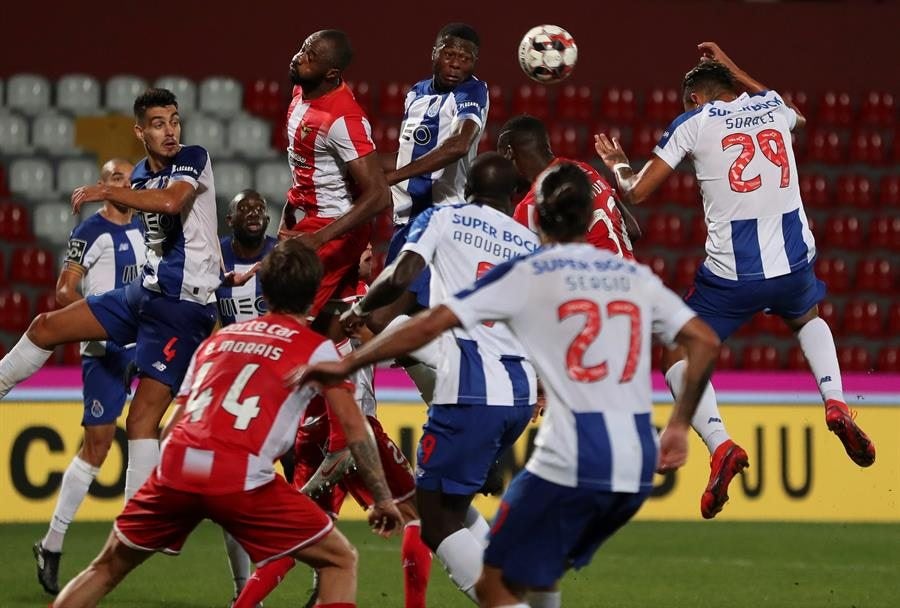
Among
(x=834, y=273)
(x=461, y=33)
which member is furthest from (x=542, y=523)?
(x=834, y=273)

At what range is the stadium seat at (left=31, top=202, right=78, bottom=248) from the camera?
15891 mm

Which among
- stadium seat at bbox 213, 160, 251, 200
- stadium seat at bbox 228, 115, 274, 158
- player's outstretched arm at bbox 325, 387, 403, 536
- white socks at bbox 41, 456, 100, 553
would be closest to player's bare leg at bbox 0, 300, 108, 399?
white socks at bbox 41, 456, 100, 553

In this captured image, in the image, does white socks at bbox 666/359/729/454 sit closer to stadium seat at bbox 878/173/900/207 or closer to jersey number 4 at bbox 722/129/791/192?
jersey number 4 at bbox 722/129/791/192

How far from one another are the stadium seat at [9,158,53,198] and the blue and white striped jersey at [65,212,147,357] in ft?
21.4

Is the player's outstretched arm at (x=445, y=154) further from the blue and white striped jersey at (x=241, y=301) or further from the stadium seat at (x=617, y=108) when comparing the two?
the stadium seat at (x=617, y=108)

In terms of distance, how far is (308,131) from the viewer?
7.71 metres

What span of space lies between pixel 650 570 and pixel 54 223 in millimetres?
8855

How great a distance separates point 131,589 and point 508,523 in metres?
4.32

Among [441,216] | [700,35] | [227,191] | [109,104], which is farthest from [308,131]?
[700,35]

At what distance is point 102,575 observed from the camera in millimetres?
5516

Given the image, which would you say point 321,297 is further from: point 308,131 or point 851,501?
point 851,501

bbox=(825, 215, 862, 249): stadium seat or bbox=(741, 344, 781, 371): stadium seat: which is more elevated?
bbox=(825, 215, 862, 249): stadium seat

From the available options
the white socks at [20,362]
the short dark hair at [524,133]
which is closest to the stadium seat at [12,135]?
the white socks at [20,362]

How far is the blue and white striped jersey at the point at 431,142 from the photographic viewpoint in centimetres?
829
